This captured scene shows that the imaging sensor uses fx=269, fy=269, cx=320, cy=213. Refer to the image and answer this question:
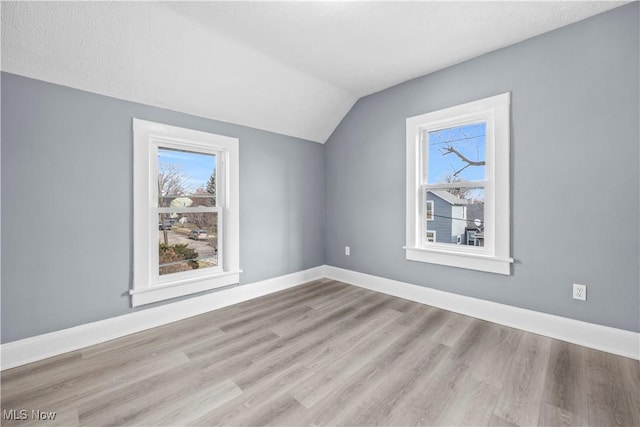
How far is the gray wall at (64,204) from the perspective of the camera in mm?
1920

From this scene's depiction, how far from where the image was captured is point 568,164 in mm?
2207

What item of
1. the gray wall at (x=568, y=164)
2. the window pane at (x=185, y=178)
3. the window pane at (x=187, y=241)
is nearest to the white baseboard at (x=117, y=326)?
the window pane at (x=187, y=241)

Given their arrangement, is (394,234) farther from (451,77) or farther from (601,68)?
(601,68)

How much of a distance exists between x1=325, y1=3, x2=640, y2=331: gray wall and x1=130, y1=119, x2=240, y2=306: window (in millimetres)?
2363

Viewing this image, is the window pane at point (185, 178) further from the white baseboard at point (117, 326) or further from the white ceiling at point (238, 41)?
the white baseboard at point (117, 326)

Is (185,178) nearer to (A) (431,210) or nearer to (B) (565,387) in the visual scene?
(A) (431,210)

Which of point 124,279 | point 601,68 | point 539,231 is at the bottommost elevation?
point 124,279

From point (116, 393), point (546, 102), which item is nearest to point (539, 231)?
point (546, 102)

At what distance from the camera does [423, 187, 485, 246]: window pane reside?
2.79 m

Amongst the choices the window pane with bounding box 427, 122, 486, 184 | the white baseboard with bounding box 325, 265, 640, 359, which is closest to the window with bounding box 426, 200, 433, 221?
the window pane with bounding box 427, 122, 486, 184

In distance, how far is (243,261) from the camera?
322 centimetres

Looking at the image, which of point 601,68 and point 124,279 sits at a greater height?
point 601,68

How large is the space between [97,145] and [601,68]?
4.08 meters

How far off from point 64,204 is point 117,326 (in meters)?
1.10
